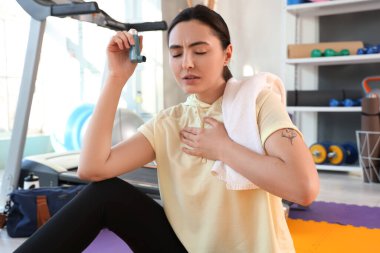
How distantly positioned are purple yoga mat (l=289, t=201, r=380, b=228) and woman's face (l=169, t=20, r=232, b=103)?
55.6 inches

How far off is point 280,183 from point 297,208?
1.59 meters

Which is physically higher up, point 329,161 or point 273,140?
point 273,140

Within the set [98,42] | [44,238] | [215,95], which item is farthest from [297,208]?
[98,42]

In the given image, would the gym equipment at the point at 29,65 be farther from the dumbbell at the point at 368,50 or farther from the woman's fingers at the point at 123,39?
the dumbbell at the point at 368,50

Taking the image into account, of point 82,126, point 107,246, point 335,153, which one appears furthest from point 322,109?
point 107,246

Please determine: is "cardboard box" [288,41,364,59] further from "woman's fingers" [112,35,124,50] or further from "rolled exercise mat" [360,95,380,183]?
"woman's fingers" [112,35,124,50]

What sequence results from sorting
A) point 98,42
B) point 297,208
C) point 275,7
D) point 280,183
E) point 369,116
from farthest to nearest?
1. point 98,42
2. point 275,7
3. point 369,116
4. point 297,208
5. point 280,183

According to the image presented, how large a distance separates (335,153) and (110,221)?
2.70m

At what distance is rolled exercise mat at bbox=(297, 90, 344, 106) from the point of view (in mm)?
3387

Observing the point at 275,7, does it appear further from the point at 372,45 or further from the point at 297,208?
the point at 297,208

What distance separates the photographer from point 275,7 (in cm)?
388

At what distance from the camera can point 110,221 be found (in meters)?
1.10

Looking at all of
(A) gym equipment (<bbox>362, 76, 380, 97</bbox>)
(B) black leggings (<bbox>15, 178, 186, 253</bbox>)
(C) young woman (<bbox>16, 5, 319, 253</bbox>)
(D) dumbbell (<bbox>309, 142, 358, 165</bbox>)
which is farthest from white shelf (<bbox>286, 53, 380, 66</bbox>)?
(B) black leggings (<bbox>15, 178, 186, 253</bbox>)

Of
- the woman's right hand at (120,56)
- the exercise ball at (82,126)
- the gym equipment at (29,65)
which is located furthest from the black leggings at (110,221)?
the exercise ball at (82,126)
